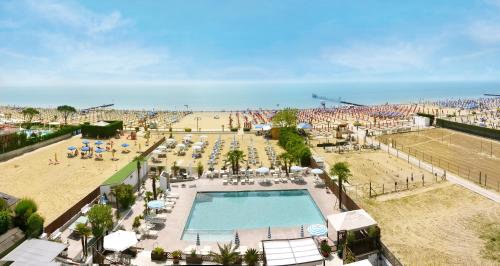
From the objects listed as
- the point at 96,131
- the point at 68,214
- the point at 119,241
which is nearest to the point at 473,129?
the point at 119,241

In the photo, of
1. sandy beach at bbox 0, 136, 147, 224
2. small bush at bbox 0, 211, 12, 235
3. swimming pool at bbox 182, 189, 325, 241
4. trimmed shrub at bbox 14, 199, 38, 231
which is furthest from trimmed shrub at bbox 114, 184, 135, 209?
small bush at bbox 0, 211, 12, 235

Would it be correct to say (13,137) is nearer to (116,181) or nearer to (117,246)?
(116,181)

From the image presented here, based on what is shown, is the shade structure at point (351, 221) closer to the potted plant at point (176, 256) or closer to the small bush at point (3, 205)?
the potted plant at point (176, 256)

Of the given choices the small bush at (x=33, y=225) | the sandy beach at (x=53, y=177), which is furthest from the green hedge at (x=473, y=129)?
the small bush at (x=33, y=225)

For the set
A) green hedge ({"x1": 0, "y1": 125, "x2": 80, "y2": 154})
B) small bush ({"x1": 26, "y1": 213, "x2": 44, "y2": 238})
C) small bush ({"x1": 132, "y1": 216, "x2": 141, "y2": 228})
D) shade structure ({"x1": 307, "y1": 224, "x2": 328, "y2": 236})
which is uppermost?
green hedge ({"x1": 0, "y1": 125, "x2": 80, "y2": 154})

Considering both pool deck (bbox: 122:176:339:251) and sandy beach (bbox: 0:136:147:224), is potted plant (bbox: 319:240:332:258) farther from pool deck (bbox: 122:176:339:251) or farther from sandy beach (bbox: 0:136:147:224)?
sandy beach (bbox: 0:136:147:224)

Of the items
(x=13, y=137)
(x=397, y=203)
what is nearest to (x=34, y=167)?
(x=13, y=137)

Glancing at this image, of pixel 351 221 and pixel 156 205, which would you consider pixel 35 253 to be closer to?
pixel 156 205
